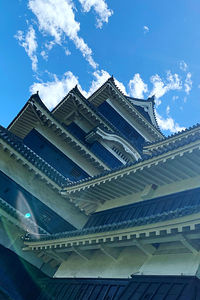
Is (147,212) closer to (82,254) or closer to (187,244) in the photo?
(82,254)

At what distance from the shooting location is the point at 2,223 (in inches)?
580

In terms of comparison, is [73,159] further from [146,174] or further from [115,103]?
[146,174]

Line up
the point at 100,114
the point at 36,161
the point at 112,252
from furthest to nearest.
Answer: the point at 100,114, the point at 36,161, the point at 112,252

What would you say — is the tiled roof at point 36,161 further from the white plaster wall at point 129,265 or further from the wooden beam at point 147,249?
the wooden beam at point 147,249

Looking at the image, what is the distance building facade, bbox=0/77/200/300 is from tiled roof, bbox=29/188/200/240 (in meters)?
0.05

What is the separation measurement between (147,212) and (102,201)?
14.0 ft

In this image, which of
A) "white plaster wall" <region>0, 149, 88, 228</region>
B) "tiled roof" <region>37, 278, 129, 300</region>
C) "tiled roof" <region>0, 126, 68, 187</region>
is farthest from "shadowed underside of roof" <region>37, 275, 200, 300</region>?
"tiled roof" <region>0, 126, 68, 187</region>

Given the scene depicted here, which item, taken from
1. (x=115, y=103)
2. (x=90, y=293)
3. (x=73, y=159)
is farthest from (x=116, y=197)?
(x=115, y=103)

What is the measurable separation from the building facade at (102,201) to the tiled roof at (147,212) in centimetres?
5

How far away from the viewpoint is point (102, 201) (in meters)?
15.9

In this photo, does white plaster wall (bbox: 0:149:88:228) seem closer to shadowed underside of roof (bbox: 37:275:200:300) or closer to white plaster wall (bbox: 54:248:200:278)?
white plaster wall (bbox: 54:248:200:278)

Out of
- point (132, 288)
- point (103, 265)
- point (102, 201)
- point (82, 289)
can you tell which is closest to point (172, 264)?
point (132, 288)

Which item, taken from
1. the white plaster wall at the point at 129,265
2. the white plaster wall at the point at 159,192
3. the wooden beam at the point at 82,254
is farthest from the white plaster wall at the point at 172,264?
the wooden beam at the point at 82,254

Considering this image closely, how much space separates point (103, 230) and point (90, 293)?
2429mm
